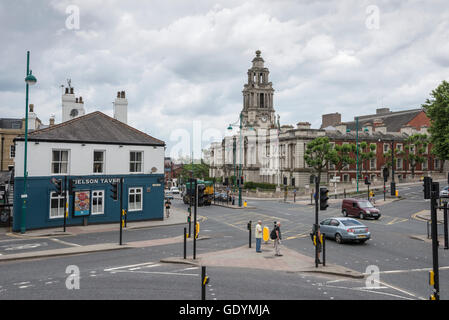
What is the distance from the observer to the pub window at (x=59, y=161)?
86.3 feet

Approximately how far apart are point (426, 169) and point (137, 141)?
69331mm

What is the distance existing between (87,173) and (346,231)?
19377 millimetres

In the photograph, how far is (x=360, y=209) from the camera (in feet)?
103

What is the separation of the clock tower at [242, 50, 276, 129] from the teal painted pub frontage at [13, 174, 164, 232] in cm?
7643

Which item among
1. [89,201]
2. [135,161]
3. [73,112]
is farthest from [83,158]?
[73,112]

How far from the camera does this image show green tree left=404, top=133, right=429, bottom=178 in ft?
222

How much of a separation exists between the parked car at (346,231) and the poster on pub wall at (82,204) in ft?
58.3

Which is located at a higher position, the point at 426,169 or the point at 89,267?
the point at 426,169

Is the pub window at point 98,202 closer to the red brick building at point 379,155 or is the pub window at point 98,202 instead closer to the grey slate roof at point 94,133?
the grey slate roof at point 94,133

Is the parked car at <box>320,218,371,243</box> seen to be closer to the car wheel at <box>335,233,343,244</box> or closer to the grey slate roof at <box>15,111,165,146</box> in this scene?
the car wheel at <box>335,233,343,244</box>

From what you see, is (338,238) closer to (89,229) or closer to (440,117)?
(89,229)
